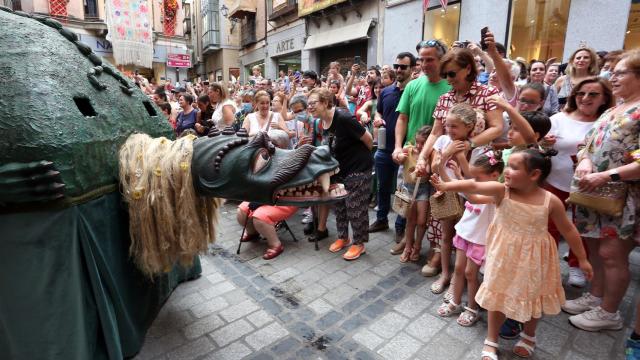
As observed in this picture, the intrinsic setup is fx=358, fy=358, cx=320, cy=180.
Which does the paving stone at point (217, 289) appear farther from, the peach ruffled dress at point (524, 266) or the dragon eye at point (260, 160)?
the peach ruffled dress at point (524, 266)

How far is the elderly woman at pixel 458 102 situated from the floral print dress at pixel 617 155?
68 cm

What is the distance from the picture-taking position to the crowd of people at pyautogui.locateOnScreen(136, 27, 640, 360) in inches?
90.9

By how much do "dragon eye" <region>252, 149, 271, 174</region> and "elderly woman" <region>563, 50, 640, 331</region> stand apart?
2271 mm

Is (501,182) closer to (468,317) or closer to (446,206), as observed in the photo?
(446,206)

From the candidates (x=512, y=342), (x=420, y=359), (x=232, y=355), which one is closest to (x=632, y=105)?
(x=512, y=342)

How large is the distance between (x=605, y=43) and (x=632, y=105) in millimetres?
7539

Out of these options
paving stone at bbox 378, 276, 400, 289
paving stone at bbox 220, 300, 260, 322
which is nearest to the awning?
paving stone at bbox 378, 276, 400, 289

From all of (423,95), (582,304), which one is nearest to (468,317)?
(582,304)

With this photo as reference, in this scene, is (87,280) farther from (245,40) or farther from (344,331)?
(245,40)

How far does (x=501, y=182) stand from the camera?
2.72 m

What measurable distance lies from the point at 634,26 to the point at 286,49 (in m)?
16.5

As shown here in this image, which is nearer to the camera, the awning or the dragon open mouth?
the dragon open mouth

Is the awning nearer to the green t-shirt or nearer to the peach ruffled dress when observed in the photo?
Result: the green t-shirt

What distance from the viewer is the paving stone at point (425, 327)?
9.11 feet
